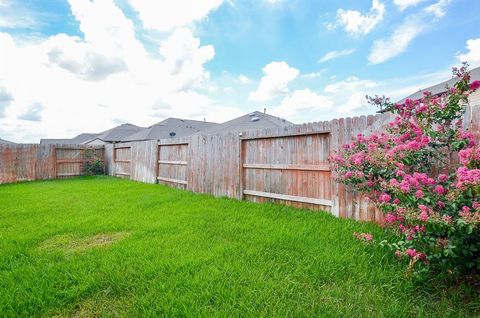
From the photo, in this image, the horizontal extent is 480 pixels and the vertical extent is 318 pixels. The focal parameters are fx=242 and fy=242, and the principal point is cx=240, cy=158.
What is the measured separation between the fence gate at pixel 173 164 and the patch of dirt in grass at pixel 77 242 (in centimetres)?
367

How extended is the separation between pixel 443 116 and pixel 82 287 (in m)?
3.60

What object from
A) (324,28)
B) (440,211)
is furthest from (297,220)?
(324,28)

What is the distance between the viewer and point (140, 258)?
247cm

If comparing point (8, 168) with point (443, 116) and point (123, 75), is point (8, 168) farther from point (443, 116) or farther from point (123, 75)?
point (443, 116)

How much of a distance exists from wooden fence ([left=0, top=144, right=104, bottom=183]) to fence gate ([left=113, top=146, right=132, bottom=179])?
1463mm

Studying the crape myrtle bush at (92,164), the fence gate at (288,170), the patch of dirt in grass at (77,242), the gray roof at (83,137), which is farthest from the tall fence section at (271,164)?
the gray roof at (83,137)

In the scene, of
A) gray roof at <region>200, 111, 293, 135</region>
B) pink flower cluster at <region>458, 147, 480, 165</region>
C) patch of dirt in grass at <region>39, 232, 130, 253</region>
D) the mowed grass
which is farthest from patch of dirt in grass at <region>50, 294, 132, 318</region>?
gray roof at <region>200, 111, 293, 135</region>

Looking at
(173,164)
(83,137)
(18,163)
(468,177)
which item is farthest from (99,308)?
(83,137)

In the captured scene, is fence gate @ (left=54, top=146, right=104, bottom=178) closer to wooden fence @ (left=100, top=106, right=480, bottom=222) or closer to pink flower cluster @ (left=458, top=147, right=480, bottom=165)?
wooden fence @ (left=100, top=106, right=480, bottom=222)

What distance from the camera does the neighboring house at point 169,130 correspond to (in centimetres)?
2001

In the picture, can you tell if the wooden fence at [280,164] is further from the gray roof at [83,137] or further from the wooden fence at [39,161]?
the gray roof at [83,137]

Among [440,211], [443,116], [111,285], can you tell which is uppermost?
[443,116]

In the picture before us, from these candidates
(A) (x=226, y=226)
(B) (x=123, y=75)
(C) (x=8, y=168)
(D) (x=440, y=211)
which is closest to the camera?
(D) (x=440, y=211)

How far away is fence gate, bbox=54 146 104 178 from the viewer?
10.6 m
